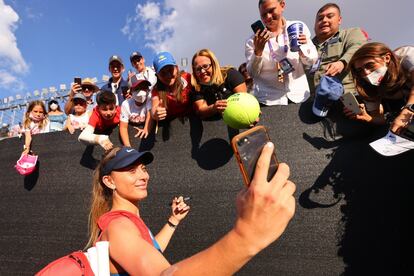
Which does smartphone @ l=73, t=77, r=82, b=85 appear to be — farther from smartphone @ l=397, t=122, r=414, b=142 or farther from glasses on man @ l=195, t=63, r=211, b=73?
smartphone @ l=397, t=122, r=414, b=142

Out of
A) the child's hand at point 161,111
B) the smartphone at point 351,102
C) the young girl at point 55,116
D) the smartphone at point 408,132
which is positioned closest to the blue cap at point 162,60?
the child's hand at point 161,111

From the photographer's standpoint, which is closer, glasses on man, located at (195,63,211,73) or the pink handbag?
glasses on man, located at (195,63,211,73)

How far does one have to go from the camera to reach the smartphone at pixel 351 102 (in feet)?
7.76

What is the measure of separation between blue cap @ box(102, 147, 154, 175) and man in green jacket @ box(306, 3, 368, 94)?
1904 millimetres

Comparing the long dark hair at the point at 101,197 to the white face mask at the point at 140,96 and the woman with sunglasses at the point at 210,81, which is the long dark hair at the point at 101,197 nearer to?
the woman with sunglasses at the point at 210,81

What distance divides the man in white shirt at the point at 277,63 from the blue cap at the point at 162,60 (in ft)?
2.67

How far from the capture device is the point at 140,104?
11.7 feet

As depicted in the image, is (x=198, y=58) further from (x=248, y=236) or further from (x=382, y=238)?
(x=248, y=236)

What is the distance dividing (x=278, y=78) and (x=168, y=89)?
1.18m

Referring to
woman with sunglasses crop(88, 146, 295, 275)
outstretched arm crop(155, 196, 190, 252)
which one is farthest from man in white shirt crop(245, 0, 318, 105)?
woman with sunglasses crop(88, 146, 295, 275)

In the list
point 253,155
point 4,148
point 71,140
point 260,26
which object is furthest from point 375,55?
point 4,148

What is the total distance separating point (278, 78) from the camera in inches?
116

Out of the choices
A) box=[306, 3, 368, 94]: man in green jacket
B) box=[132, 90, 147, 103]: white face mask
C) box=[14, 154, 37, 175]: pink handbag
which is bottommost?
box=[306, 3, 368, 94]: man in green jacket

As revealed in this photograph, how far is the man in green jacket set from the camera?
281cm
